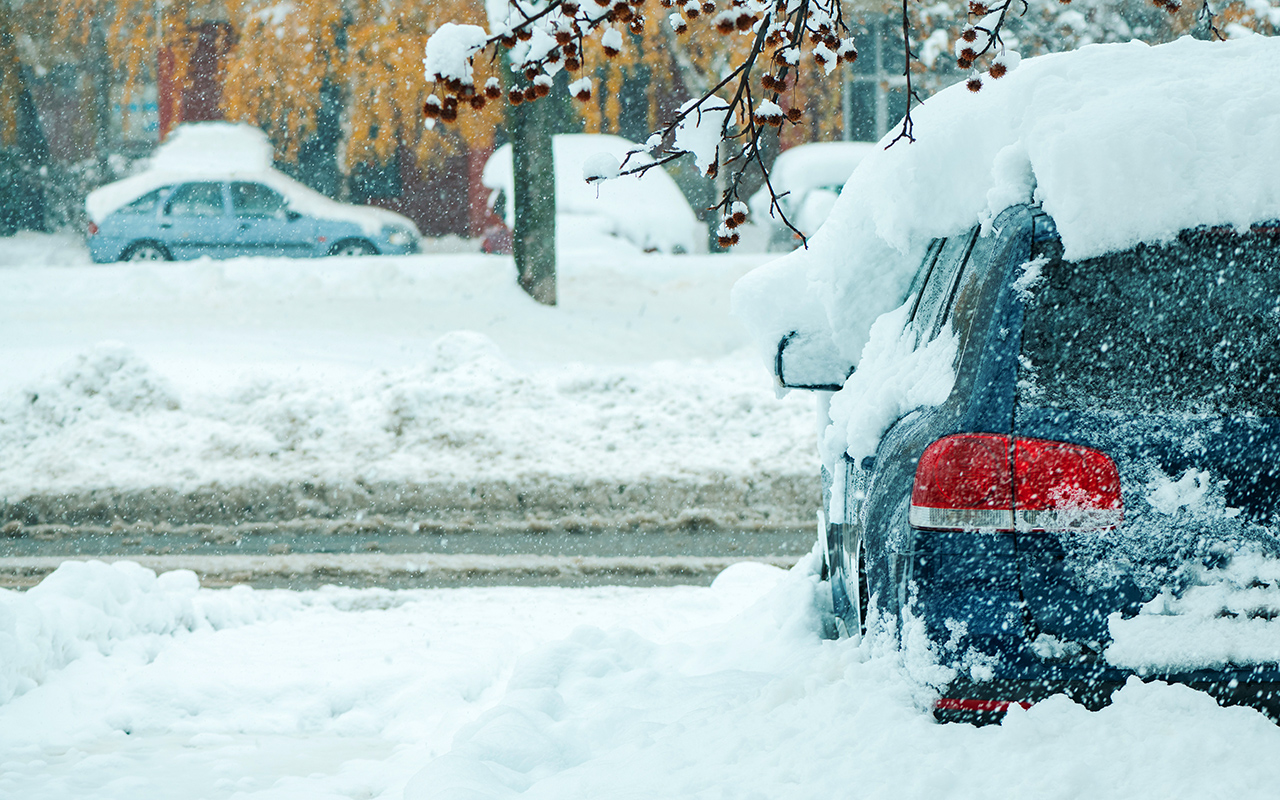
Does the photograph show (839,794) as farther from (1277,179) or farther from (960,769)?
(1277,179)

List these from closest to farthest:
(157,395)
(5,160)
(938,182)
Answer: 1. (938,182)
2. (157,395)
3. (5,160)

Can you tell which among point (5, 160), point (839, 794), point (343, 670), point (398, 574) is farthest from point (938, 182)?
point (5, 160)

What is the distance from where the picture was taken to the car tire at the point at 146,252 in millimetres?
16391

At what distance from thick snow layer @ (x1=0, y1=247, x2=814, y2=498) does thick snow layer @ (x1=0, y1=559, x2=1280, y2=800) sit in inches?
102

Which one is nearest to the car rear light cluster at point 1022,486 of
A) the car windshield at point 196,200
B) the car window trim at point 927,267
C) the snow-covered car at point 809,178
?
the car window trim at point 927,267

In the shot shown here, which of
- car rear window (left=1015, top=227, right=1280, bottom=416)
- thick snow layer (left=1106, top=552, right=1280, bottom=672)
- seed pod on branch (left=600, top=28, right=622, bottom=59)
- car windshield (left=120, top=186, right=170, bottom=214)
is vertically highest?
car windshield (left=120, top=186, right=170, bottom=214)

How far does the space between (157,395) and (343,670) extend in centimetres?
538

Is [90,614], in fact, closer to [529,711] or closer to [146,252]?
[529,711]

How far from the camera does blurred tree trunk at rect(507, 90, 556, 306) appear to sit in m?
12.0

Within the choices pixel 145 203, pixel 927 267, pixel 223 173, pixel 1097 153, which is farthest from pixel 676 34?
pixel 223 173

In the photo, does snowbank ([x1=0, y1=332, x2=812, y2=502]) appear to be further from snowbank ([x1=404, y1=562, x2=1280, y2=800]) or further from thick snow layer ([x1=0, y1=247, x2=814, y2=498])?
snowbank ([x1=404, y1=562, x2=1280, y2=800])

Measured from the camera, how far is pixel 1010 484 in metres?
2.43

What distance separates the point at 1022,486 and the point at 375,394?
24.2ft

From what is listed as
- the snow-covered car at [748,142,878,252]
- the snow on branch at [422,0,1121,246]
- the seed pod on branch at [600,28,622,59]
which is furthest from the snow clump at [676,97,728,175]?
the snow-covered car at [748,142,878,252]
